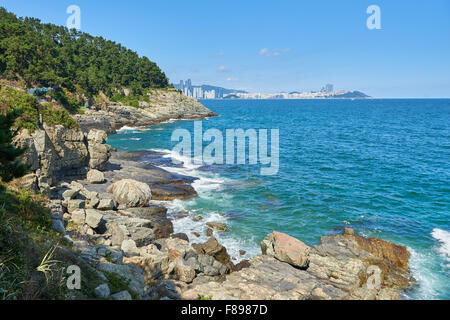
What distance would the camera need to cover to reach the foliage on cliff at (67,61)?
59281 millimetres

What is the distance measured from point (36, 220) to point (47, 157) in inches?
532

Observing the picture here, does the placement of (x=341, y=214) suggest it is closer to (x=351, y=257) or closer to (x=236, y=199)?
(x=351, y=257)

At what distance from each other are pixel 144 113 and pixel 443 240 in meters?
94.4

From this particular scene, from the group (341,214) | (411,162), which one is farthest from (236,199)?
(411,162)

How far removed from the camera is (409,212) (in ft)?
99.6

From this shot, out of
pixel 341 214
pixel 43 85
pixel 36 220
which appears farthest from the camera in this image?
pixel 43 85

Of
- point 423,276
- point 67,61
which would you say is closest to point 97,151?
point 423,276

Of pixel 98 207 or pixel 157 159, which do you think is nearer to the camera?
pixel 98 207

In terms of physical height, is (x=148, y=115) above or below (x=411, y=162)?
above

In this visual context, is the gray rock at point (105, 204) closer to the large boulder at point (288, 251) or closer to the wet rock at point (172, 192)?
the wet rock at point (172, 192)

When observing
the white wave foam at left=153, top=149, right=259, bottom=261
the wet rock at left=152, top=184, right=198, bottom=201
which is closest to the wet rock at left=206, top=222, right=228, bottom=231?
the white wave foam at left=153, top=149, right=259, bottom=261

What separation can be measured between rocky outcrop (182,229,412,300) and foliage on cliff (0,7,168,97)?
211ft

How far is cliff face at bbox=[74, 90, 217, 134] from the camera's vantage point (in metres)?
71.8

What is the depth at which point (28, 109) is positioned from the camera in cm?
2586
